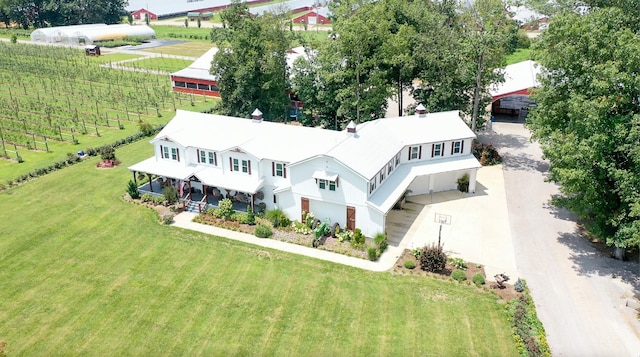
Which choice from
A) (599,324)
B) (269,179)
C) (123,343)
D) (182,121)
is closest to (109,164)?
(182,121)

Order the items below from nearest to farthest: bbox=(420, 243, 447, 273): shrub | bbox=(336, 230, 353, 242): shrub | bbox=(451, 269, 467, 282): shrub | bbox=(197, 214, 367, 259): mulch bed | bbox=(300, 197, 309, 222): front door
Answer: bbox=(451, 269, 467, 282): shrub < bbox=(420, 243, 447, 273): shrub < bbox=(197, 214, 367, 259): mulch bed < bbox=(336, 230, 353, 242): shrub < bbox=(300, 197, 309, 222): front door

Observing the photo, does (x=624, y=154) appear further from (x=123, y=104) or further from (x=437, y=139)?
(x=123, y=104)

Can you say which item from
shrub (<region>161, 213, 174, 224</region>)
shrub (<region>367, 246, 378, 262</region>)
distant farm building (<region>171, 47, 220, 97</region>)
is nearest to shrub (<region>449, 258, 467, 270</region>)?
shrub (<region>367, 246, 378, 262</region>)

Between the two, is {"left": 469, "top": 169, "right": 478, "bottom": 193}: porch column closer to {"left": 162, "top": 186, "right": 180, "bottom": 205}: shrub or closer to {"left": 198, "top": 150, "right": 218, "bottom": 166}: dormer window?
{"left": 198, "top": 150, "right": 218, "bottom": 166}: dormer window

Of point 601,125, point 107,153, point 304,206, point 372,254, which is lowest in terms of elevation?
point 372,254

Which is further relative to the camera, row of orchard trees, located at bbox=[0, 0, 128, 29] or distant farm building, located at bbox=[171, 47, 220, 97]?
row of orchard trees, located at bbox=[0, 0, 128, 29]

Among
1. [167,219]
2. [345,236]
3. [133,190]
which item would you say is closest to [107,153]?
[133,190]

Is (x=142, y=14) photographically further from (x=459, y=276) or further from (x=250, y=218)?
Result: (x=459, y=276)
